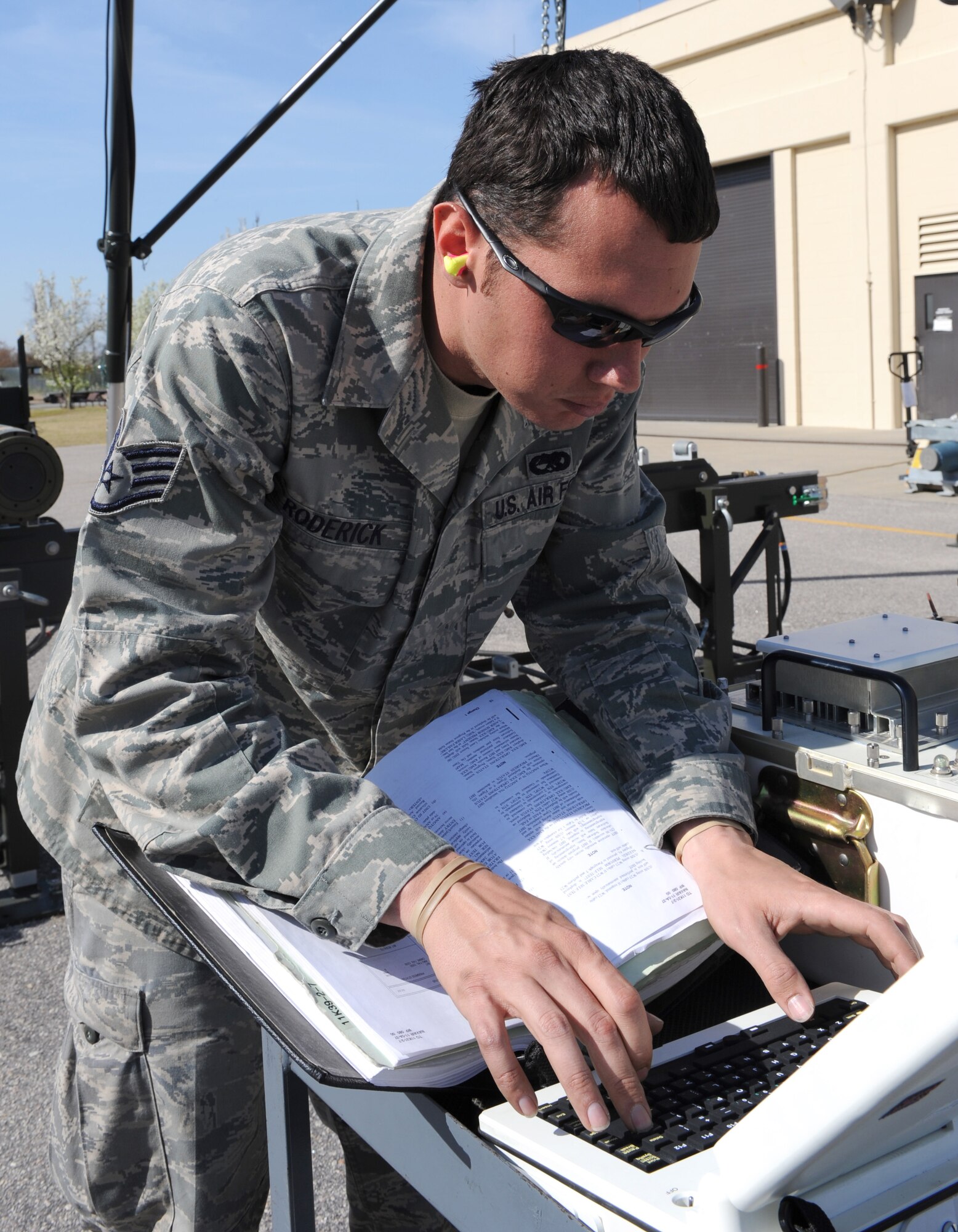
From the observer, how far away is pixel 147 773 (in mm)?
1082

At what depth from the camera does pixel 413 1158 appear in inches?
36.5

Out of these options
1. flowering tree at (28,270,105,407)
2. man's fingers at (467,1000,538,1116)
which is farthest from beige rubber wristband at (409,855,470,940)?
flowering tree at (28,270,105,407)

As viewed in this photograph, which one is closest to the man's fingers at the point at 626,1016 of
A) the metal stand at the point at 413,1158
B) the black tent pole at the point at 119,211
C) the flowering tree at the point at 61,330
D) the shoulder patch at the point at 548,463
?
the metal stand at the point at 413,1158

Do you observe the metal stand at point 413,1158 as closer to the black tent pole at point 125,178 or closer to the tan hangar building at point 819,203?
the black tent pole at point 125,178

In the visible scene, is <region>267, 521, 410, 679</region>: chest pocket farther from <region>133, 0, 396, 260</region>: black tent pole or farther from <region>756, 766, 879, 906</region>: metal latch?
<region>133, 0, 396, 260</region>: black tent pole

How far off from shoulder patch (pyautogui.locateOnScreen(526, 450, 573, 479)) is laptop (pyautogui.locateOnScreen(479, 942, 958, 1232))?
0.69 meters

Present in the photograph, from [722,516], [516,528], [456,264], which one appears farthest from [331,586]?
[722,516]

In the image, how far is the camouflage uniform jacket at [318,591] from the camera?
107 centimetres

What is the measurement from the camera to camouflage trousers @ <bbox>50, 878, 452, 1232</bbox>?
1326 mm

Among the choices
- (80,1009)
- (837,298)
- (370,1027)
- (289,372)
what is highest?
(837,298)

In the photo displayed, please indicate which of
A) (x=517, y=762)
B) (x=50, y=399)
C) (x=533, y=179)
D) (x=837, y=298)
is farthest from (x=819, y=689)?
(x=50, y=399)

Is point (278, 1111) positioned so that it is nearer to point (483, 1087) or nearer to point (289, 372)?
point (483, 1087)

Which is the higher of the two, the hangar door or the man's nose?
the hangar door

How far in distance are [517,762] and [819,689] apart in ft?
1.17
